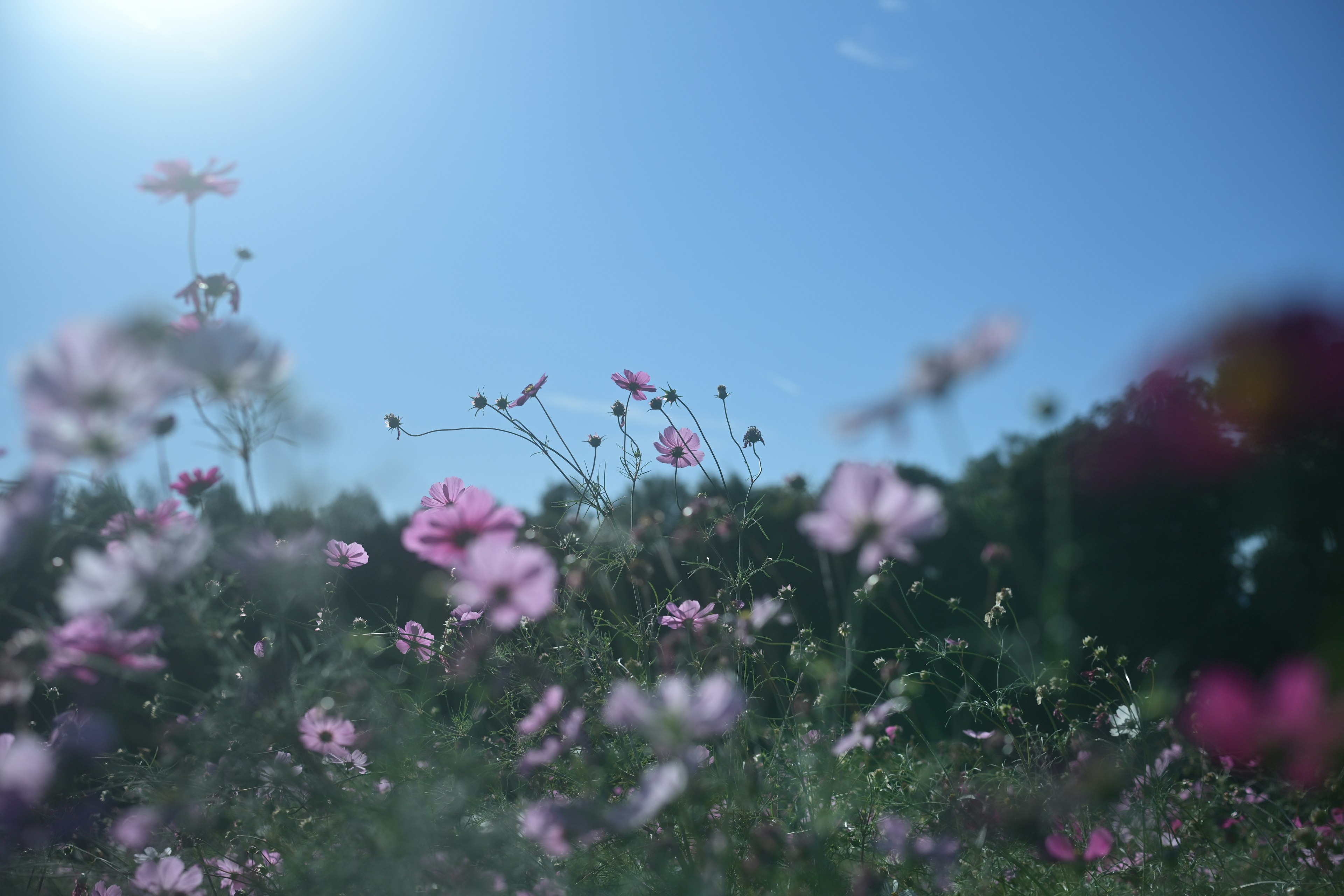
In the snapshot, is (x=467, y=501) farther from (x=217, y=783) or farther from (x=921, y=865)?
(x=921, y=865)

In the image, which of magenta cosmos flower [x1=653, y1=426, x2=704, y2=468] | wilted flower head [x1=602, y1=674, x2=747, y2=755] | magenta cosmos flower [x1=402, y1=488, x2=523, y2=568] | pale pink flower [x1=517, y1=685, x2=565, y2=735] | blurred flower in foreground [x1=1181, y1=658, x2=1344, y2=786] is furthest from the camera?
magenta cosmos flower [x1=653, y1=426, x2=704, y2=468]

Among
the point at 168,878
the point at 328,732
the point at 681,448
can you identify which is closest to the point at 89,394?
the point at 328,732

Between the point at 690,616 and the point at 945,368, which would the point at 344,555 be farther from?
the point at 945,368

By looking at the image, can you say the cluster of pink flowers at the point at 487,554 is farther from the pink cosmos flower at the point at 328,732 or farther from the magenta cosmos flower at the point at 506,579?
the pink cosmos flower at the point at 328,732

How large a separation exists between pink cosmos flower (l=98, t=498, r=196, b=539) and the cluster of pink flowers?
0.29 m

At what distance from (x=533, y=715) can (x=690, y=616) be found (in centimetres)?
33

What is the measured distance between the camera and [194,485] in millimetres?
1265

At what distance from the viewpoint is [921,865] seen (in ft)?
3.93

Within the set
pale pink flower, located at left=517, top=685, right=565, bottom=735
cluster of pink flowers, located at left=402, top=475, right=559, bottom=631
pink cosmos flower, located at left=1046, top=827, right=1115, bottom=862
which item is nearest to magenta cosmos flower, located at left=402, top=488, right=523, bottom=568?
cluster of pink flowers, located at left=402, top=475, right=559, bottom=631

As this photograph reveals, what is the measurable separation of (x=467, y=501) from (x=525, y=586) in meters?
0.18

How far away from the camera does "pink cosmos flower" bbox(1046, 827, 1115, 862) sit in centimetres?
108

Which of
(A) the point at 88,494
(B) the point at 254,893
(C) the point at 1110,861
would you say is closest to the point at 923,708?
(C) the point at 1110,861

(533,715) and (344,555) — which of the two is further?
(344,555)

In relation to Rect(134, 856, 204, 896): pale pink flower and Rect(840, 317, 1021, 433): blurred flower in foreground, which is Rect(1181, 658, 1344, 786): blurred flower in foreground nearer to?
Rect(840, 317, 1021, 433): blurred flower in foreground
